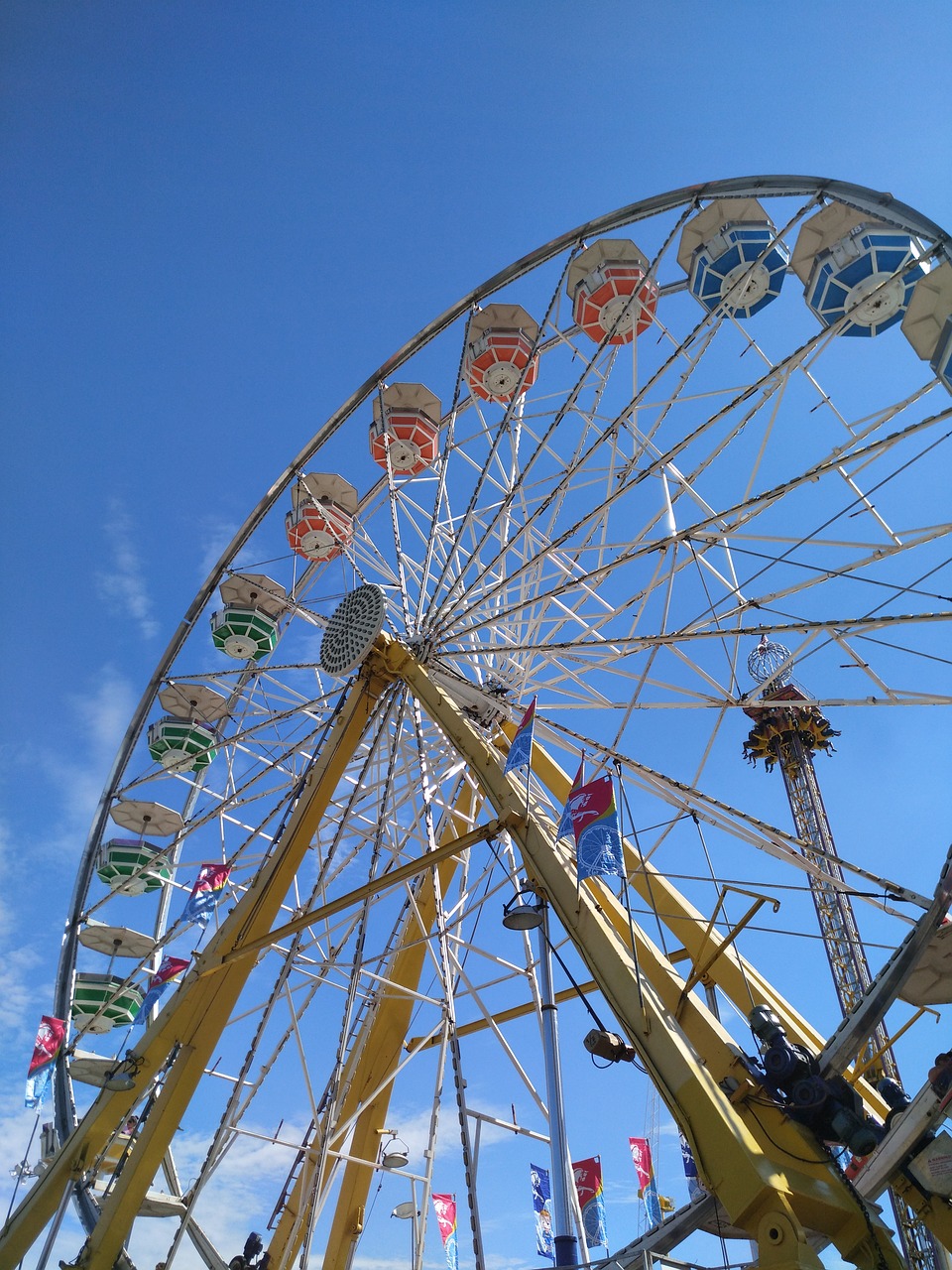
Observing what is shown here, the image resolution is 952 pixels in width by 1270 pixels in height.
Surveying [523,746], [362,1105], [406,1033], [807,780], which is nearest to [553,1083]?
[523,746]

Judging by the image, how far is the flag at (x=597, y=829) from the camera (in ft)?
24.5

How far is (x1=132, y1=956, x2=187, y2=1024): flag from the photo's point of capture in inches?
515

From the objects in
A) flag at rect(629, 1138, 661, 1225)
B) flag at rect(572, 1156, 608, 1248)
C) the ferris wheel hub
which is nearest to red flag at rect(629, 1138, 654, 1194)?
flag at rect(629, 1138, 661, 1225)

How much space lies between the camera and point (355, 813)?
1345 centimetres

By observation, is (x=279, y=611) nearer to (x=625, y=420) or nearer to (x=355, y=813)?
(x=355, y=813)

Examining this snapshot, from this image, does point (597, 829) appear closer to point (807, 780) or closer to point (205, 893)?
point (205, 893)

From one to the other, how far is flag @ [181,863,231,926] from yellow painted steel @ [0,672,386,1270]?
2.34m

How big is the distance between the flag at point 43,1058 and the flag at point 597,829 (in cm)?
1176

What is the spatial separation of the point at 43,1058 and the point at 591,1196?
9.31m

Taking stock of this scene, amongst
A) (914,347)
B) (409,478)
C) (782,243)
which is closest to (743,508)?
(914,347)

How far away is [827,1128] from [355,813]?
8.40m

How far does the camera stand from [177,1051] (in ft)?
35.3

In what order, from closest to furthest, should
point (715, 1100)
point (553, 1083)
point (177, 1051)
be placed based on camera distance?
point (715, 1100), point (553, 1083), point (177, 1051)

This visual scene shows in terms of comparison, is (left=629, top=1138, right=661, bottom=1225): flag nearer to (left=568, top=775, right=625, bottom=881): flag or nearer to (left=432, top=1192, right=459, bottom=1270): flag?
(left=432, top=1192, right=459, bottom=1270): flag
